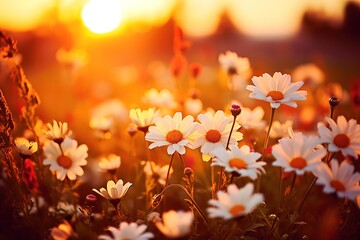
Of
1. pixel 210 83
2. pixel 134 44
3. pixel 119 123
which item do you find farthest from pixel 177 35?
pixel 134 44

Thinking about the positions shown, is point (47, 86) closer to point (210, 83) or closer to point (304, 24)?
point (210, 83)

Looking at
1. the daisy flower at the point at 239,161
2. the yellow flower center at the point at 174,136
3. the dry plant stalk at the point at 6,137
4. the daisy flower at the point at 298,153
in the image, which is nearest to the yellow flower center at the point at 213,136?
the yellow flower center at the point at 174,136

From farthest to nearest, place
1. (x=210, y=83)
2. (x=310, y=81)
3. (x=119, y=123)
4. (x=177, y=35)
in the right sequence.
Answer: (x=210, y=83) → (x=310, y=81) → (x=119, y=123) → (x=177, y=35)

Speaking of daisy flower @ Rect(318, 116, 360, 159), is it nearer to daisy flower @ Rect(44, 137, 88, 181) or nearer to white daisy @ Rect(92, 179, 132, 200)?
white daisy @ Rect(92, 179, 132, 200)

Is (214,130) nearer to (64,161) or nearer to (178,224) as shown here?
(178,224)

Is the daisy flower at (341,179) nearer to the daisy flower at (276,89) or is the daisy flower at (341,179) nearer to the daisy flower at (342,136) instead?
the daisy flower at (342,136)
